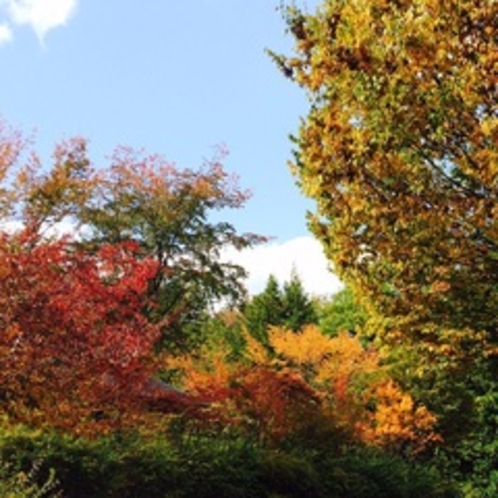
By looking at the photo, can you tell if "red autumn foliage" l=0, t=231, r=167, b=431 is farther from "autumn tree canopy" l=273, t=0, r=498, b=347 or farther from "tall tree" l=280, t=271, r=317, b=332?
"tall tree" l=280, t=271, r=317, b=332

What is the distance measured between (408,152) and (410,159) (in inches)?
4.2

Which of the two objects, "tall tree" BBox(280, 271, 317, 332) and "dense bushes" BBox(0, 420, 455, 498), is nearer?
"dense bushes" BBox(0, 420, 455, 498)

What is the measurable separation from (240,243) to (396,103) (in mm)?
19696

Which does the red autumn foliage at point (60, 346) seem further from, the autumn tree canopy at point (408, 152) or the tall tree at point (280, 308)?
the tall tree at point (280, 308)

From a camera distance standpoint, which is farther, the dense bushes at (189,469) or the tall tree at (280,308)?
the tall tree at (280,308)

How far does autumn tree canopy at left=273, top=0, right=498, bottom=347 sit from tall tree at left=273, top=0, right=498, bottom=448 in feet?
0.06

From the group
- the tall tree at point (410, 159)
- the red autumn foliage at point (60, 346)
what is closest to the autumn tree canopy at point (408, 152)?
the tall tree at point (410, 159)

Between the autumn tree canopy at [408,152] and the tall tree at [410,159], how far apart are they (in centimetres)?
2

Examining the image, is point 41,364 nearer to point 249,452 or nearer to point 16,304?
point 16,304

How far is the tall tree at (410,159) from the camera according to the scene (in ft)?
Result: 38.3

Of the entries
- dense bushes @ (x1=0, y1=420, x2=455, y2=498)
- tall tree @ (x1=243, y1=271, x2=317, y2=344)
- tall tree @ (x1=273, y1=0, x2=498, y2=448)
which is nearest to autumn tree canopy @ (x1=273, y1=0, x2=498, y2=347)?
tall tree @ (x1=273, y1=0, x2=498, y2=448)

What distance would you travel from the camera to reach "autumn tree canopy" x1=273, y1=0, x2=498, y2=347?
11.7m

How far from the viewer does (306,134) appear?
530 inches

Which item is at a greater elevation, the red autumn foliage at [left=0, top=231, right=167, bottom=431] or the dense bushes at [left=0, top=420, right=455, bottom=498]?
the red autumn foliage at [left=0, top=231, right=167, bottom=431]
